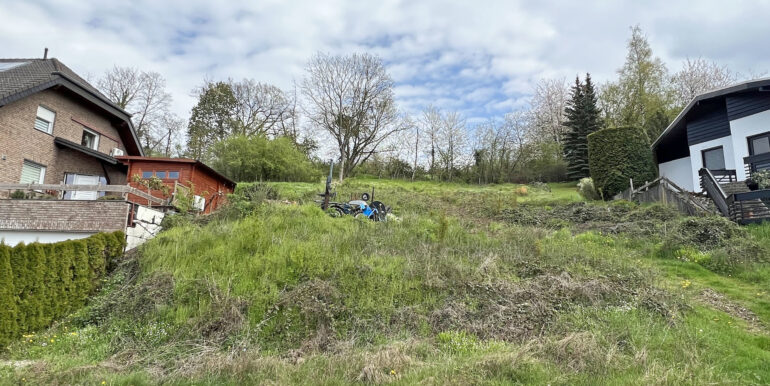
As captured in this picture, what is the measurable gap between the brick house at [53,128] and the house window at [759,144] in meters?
24.0

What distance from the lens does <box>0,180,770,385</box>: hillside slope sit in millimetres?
4012

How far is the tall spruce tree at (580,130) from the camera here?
26.7 m

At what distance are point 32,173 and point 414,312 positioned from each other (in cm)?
1471

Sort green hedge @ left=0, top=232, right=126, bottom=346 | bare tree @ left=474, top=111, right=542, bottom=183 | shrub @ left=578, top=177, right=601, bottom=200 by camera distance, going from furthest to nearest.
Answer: bare tree @ left=474, top=111, right=542, bottom=183 < shrub @ left=578, top=177, right=601, bottom=200 < green hedge @ left=0, top=232, right=126, bottom=346

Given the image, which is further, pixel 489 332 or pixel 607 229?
pixel 607 229

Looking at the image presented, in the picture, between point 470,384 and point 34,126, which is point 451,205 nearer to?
point 470,384

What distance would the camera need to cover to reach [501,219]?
13609 millimetres

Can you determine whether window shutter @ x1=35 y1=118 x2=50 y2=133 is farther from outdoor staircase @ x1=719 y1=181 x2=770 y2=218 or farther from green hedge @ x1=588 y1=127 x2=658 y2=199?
green hedge @ x1=588 y1=127 x2=658 y2=199

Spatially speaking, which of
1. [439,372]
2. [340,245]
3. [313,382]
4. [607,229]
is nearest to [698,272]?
[607,229]

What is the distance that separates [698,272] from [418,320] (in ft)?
18.8

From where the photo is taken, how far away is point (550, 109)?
3447cm

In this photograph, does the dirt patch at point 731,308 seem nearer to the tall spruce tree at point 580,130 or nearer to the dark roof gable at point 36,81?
the dark roof gable at point 36,81

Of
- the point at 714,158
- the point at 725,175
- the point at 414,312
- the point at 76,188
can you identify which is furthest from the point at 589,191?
the point at 76,188

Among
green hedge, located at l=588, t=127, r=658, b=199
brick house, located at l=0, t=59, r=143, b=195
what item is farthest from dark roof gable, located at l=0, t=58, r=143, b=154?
green hedge, located at l=588, t=127, r=658, b=199
